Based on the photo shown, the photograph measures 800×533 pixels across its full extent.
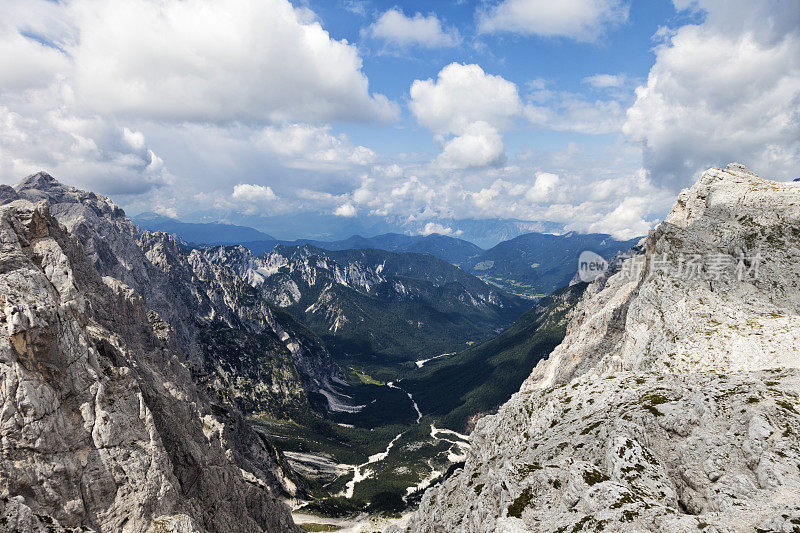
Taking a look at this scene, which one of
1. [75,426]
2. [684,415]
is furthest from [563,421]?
[75,426]

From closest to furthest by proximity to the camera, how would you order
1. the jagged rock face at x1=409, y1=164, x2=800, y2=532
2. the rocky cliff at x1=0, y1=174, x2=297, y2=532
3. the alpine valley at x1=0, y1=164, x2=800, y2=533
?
1. the jagged rock face at x1=409, y1=164, x2=800, y2=532
2. the alpine valley at x1=0, y1=164, x2=800, y2=533
3. the rocky cliff at x1=0, y1=174, x2=297, y2=532

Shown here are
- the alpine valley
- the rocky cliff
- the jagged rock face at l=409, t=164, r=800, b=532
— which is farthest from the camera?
the rocky cliff

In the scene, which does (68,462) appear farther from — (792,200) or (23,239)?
(792,200)

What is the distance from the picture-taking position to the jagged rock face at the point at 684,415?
27.0 metres

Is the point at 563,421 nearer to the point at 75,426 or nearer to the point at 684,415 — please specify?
the point at 684,415

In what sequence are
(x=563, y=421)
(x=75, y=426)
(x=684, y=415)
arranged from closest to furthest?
(x=684, y=415) → (x=75, y=426) → (x=563, y=421)

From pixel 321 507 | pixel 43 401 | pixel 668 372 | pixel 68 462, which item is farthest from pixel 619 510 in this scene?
pixel 321 507

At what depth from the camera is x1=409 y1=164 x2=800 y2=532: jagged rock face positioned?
26969 mm

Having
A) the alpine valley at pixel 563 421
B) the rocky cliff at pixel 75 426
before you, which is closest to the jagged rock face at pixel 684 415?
Result: the alpine valley at pixel 563 421

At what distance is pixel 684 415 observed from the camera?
34750 millimetres

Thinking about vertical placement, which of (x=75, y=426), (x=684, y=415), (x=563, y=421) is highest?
(x=684, y=415)

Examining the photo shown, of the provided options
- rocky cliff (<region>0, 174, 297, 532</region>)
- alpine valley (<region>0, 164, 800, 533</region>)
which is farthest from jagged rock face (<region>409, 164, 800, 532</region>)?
rocky cliff (<region>0, 174, 297, 532</region>)

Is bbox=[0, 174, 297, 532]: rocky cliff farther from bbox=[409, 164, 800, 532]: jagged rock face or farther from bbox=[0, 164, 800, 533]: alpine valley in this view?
bbox=[409, 164, 800, 532]: jagged rock face

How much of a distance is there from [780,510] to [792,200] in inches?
2764
